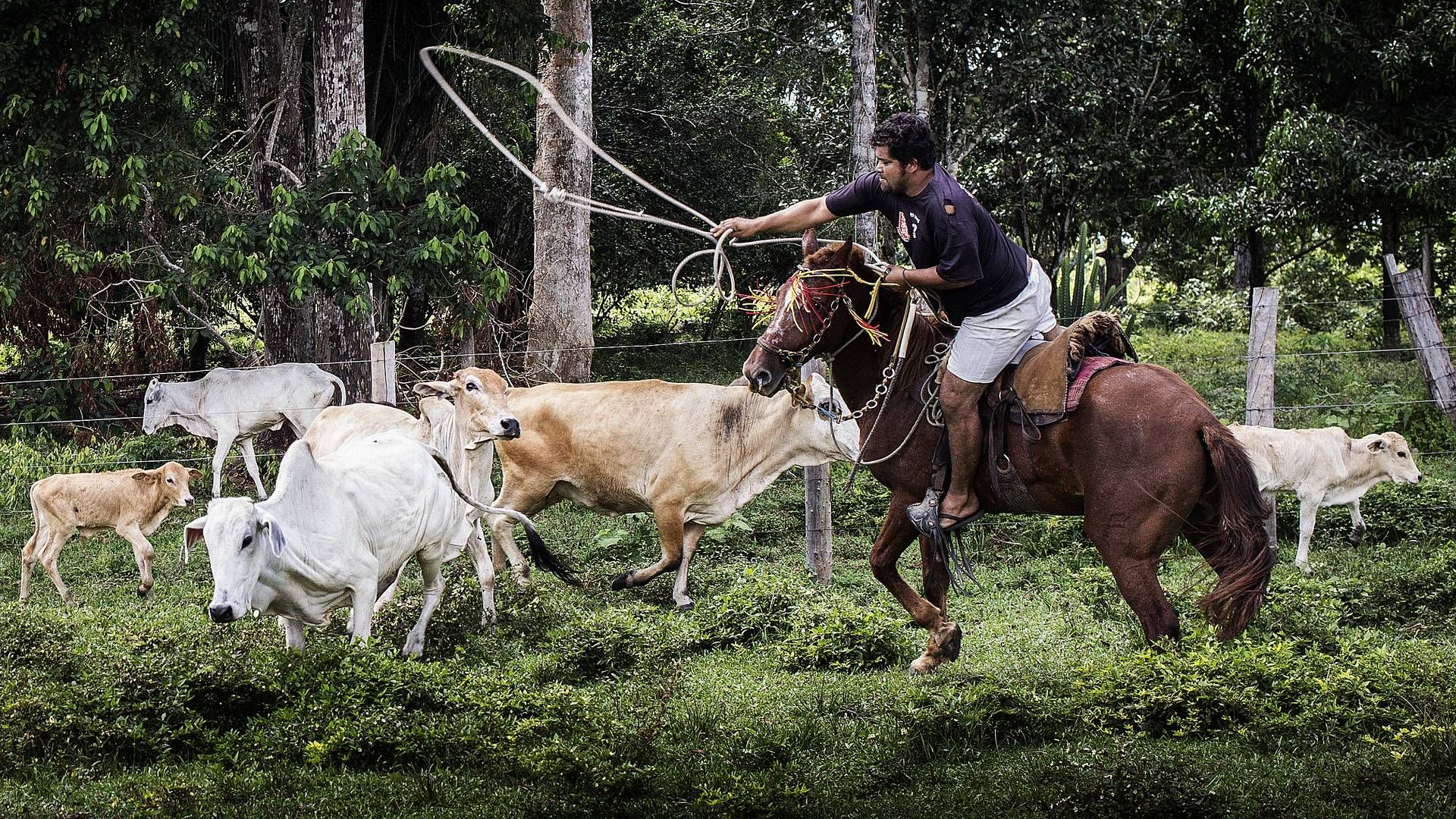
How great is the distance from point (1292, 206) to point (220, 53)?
495 inches

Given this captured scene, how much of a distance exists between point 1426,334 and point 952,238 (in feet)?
27.7

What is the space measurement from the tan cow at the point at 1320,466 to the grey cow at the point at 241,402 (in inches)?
341

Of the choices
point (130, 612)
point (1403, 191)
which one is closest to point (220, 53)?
point (130, 612)

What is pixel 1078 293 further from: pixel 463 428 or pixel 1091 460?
pixel 1091 460

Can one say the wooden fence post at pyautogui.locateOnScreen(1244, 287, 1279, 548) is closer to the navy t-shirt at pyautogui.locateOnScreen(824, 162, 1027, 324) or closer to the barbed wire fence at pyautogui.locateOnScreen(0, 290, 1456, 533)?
the barbed wire fence at pyautogui.locateOnScreen(0, 290, 1456, 533)

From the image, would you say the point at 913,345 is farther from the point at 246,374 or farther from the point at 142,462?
the point at 142,462

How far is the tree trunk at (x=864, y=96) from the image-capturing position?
418 inches

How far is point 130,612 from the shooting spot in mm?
9750

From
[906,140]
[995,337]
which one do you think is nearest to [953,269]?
[995,337]

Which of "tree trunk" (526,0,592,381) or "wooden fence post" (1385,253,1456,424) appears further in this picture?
"tree trunk" (526,0,592,381)

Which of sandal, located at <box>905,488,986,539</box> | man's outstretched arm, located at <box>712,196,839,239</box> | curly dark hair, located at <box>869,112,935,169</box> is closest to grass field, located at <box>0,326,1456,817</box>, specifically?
sandal, located at <box>905,488,986,539</box>

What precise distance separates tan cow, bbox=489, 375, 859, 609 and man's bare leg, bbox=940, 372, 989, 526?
9.26 feet

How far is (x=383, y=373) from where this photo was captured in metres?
11.5

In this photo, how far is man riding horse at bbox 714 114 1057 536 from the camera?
21.4ft
